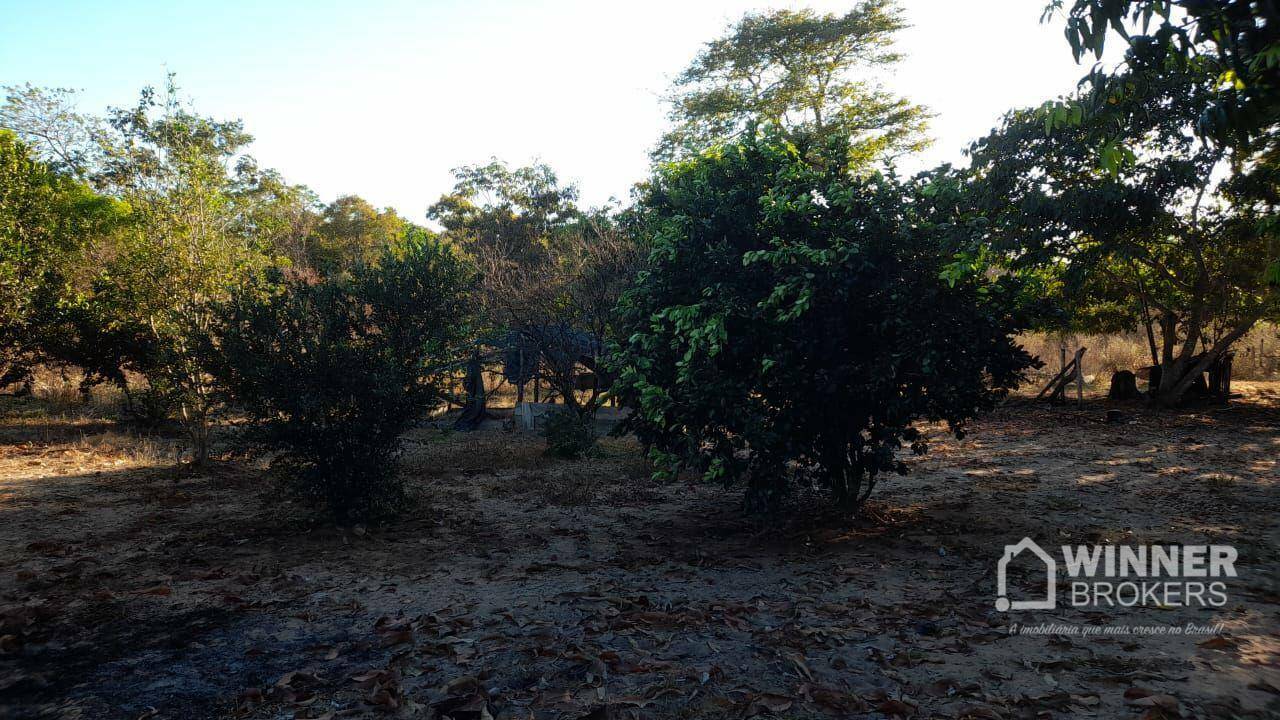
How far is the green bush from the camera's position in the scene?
14.8 m

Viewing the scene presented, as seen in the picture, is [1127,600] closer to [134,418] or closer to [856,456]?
[856,456]

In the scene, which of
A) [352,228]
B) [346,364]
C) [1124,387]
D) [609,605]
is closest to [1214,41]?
[609,605]

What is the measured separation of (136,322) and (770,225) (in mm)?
12236

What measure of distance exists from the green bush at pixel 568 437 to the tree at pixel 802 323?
7.12 m

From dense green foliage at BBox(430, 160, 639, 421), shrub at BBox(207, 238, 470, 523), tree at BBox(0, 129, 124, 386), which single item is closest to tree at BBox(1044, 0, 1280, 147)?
shrub at BBox(207, 238, 470, 523)

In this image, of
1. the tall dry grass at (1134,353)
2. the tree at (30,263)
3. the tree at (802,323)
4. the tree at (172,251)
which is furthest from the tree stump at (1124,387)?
the tree at (30,263)

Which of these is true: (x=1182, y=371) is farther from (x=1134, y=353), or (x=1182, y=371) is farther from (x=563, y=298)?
(x=563, y=298)

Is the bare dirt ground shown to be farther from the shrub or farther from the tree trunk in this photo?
the tree trunk

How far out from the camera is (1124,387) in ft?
67.6

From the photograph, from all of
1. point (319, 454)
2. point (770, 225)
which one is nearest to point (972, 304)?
point (770, 225)

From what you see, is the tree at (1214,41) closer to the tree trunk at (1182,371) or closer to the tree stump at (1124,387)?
the tree trunk at (1182,371)

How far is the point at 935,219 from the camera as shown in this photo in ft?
23.2

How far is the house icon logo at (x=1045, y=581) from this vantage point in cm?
579

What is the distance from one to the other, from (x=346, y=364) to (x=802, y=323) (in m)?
5.28
